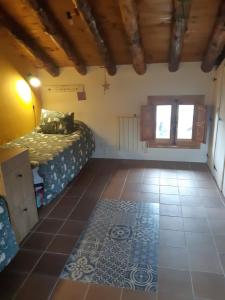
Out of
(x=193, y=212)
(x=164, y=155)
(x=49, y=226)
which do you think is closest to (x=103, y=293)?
(x=49, y=226)

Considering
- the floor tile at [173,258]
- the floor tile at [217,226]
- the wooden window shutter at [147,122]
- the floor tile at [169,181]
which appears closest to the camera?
the floor tile at [173,258]

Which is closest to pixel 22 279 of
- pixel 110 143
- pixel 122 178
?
pixel 122 178

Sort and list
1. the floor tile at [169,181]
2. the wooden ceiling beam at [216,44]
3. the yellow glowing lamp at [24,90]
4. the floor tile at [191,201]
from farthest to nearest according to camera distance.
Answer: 1. the yellow glowing lamp at [24,90]
2. the floor tile at [169,181]
3. the floor tile at [191,201]
4. the wooden ceiling beam at [216,44]

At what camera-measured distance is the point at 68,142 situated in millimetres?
3207

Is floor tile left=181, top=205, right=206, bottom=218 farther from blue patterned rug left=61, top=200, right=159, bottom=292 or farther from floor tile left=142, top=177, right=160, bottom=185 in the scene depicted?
floor tile left=142, top=177, right=160, bottom=185

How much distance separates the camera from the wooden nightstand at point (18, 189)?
1904 mm

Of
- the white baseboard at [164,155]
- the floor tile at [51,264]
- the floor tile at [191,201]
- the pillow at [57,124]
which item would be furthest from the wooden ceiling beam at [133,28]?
the floor tile at [51,264]

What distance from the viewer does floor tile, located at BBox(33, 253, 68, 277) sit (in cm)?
181

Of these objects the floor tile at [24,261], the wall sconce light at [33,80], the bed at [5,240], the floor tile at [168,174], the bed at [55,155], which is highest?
the wall sconce light at [33,80]

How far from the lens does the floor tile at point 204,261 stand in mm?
1798

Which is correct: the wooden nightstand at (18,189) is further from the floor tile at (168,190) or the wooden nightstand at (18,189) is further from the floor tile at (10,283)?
the floor tile at (168,190)

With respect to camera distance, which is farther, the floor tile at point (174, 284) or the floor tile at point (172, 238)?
the floor tile at point (172, 238)

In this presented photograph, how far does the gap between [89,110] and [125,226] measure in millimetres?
2405

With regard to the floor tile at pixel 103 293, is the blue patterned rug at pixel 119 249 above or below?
above
